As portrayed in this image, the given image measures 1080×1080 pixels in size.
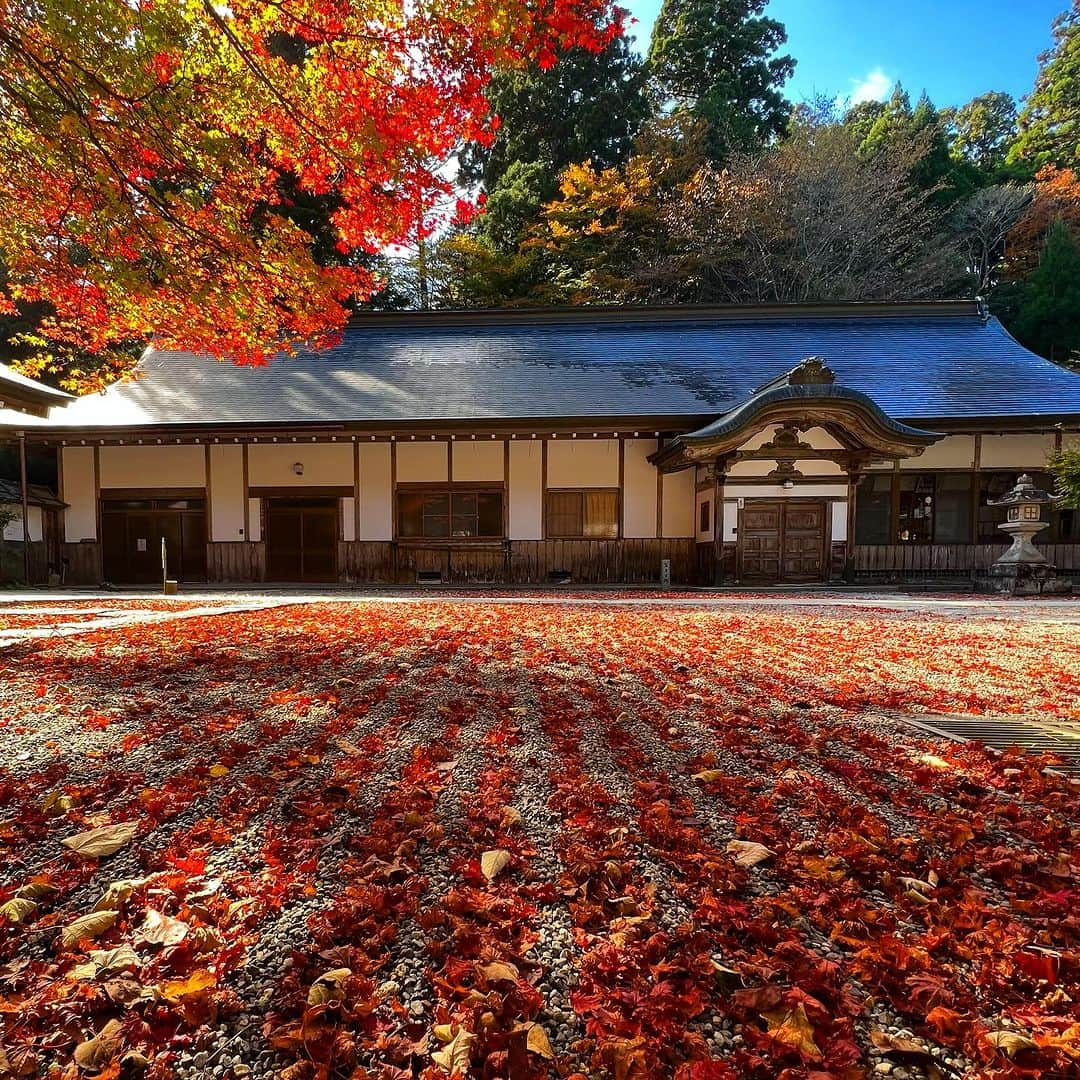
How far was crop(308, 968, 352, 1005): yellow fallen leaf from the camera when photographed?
124 centimetres

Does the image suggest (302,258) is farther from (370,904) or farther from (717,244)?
(717,244)

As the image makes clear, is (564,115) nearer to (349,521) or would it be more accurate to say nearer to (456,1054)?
(349,521)

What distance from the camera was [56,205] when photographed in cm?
571

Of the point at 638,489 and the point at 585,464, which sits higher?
the point at 585,464

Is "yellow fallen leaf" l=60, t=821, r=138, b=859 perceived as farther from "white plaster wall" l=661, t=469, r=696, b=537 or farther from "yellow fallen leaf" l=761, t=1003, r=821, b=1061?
"white plaster wall" l=661, t=469, r=696, b=537

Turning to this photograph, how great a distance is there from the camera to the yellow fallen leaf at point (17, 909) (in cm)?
149

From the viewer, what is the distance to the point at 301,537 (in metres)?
12.8

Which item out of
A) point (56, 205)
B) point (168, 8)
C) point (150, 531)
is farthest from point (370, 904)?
point (150, 531)

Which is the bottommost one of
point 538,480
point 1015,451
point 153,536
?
point 153,536

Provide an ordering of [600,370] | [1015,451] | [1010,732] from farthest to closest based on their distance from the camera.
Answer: [600,370]
[1015,451]
[1010,732]

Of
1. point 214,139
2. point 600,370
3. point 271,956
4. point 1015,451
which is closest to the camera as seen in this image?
point 271,956

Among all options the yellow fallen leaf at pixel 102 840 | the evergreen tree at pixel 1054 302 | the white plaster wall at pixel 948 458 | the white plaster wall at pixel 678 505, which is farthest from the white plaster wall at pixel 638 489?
the evergreen tree at pixel 1054 302

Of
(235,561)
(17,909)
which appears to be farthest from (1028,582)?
(235,561)

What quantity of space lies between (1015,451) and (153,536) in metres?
18.7
